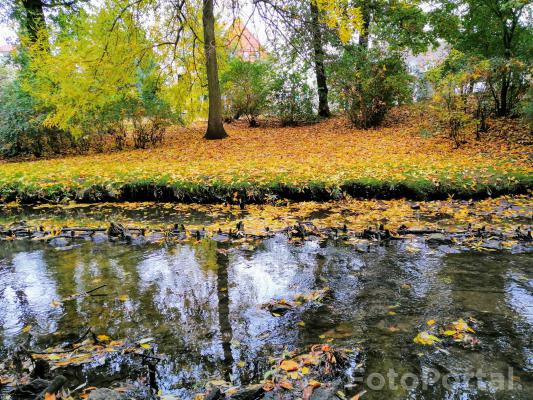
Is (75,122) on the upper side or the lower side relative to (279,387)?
upper

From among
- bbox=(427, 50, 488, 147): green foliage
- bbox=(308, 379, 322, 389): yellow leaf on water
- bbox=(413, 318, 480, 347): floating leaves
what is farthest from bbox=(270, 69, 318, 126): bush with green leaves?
bbox=(308, 379, 322, 389): yellow leaf on water

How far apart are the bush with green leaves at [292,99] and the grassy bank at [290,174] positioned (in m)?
4.33

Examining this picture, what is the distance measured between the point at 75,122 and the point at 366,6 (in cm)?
1231

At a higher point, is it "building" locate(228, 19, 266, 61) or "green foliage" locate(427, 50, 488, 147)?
"building" locate(228, 19, 266, 61)

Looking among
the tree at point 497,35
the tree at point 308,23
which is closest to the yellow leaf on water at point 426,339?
the tree at point 308,23

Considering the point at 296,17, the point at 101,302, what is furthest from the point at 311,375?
the point at 296,17

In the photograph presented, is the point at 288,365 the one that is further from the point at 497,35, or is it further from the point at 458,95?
the point at 497,35

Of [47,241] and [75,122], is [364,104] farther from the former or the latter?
[47,241]

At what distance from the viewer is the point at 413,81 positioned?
47.8ft

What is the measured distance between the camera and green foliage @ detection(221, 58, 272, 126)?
15984 mm

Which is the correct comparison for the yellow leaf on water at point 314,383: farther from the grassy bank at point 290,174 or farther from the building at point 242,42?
the building at point 242,42

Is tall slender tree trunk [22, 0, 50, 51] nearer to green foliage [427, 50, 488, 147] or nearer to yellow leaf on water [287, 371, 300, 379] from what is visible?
green foliage [427, 50, 488, 147]

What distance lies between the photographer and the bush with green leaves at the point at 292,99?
623 inches

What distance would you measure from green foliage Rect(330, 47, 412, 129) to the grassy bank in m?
2.42
